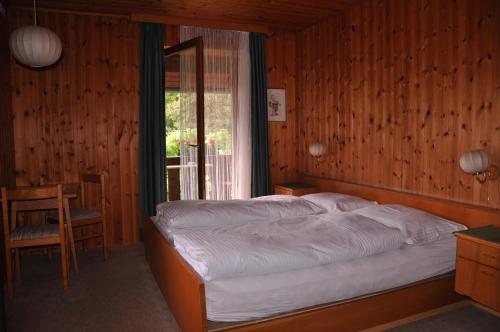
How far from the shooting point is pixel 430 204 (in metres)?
3.34

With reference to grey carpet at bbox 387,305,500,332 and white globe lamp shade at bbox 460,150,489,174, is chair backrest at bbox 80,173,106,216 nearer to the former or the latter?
grey carpet at bbox 387,305,500,332

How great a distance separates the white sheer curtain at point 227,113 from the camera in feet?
16.2

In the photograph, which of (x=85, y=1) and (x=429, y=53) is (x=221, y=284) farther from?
(x=85, y=1)

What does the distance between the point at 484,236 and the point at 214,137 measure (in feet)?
10.5

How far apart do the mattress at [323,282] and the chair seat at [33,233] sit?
178 centimetres

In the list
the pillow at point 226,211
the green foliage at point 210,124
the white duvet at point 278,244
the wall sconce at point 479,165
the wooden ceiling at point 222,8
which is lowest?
the white duvet at point 278,244

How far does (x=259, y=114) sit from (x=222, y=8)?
1.34m

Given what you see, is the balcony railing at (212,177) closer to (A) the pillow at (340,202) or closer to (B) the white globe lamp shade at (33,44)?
(A) the pillow at (340,202)

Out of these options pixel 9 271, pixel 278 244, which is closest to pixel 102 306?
pixel 9 271

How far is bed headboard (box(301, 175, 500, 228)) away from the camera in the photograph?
2.90 m

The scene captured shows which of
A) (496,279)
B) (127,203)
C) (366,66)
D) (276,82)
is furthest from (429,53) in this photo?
(127,203)

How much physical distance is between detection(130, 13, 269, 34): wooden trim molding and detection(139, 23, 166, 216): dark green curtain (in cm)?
9

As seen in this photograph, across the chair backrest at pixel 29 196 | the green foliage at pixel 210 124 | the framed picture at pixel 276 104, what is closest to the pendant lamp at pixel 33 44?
the chair backrest at pixel 29 196

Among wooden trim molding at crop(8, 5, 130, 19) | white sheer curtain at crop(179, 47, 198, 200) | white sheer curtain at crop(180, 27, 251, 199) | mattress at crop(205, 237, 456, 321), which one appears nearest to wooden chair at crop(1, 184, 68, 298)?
white sheer curtain at crop(179, 47, 198, 200)
